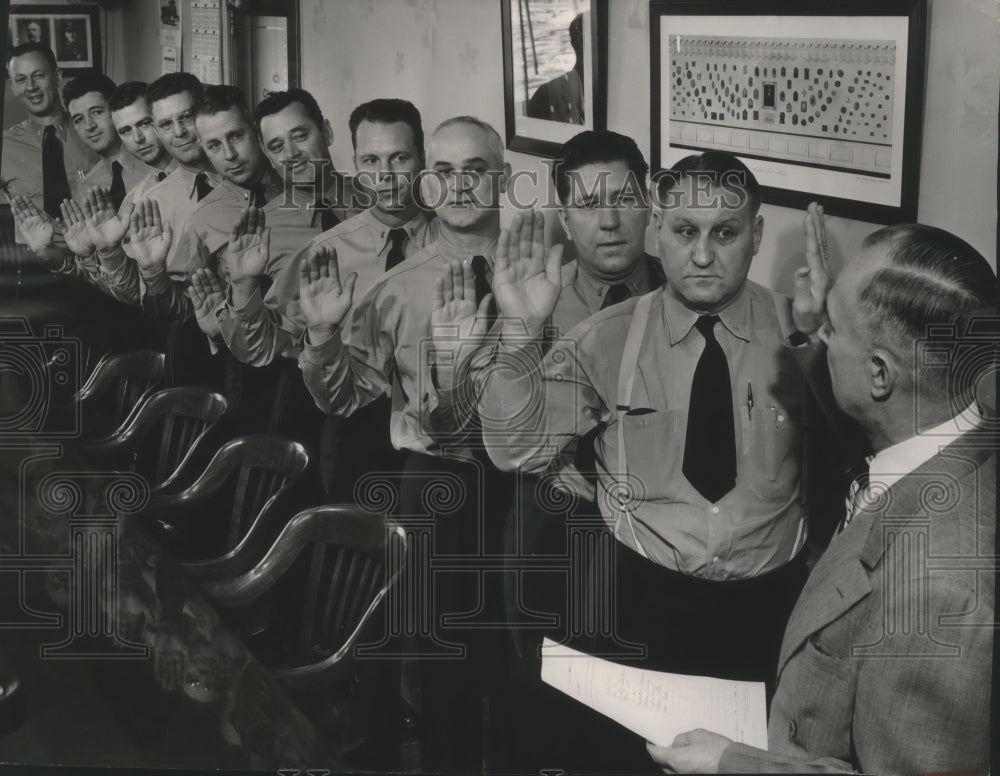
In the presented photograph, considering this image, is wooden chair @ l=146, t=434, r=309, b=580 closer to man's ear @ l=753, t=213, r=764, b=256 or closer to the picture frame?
the picture frame

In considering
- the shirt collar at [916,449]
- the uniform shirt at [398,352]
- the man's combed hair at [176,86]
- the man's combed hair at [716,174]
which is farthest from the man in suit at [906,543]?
the man's combed hair at [176,86]

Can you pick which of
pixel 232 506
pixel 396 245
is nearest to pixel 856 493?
pixel 396 245

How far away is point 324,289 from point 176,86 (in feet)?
1.78

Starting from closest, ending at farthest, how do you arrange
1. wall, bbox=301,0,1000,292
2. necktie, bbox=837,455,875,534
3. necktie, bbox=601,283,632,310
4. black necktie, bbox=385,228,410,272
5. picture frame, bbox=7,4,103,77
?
1. wall, bbox=301,0,1000,292
2. necktie, bbox=837,455,875,534
3. necktie, bbox=601,283,632,310
4. black necktie, bbox=385,228,410,272
5. picture frame, bbox=7,4,103,77

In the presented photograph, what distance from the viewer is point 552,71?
7.64 ft

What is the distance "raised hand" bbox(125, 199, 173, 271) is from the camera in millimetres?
2607

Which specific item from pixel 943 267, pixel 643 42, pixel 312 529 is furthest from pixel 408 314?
pixel 943 267

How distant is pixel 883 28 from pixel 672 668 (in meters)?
1.26

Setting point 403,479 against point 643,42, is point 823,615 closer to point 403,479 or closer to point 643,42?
point 403,479

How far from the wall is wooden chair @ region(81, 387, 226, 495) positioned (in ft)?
2.04

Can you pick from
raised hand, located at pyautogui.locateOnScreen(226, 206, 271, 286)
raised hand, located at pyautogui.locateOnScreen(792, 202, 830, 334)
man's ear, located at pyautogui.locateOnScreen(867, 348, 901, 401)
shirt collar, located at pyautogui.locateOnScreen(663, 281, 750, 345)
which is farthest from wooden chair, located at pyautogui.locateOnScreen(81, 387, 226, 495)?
man's ear, located at pyautogui.locateOnScreen(867, 348, 901, 401)

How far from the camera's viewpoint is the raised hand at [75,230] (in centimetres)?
263

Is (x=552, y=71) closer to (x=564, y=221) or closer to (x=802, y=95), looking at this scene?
(x=564, y=221)

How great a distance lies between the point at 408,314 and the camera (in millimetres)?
A: 2430
